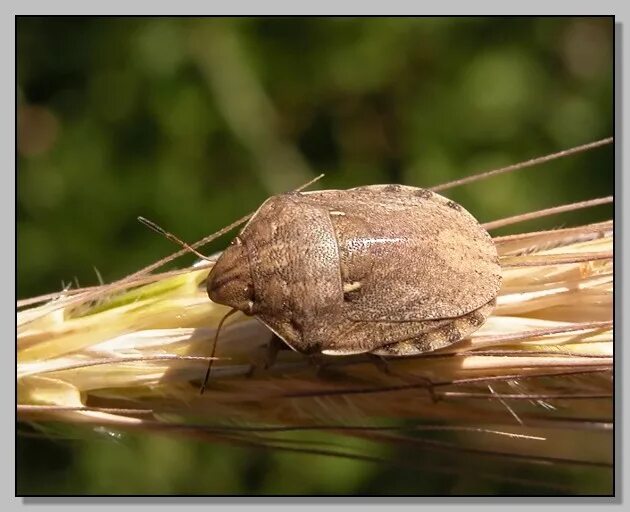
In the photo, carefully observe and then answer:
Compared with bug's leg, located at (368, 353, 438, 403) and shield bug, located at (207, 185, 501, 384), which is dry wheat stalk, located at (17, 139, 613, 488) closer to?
bug's leg, located at (368, 353, 438, 403)

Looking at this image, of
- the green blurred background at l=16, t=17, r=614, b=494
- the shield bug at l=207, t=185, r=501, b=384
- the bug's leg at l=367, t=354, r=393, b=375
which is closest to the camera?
the bug's leg at l=367, t=354, r=393, b=375

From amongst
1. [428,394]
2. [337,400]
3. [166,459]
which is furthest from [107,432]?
[166,459]

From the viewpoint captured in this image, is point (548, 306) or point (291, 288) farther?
point (291, 288)

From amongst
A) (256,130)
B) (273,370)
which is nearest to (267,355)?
(273,370)

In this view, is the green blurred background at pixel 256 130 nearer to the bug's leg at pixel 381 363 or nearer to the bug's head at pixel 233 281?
the bug's head at pixel 233 281

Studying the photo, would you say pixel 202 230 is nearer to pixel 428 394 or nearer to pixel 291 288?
pixel 291 288

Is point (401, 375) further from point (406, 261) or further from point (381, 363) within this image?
point (406, 261)

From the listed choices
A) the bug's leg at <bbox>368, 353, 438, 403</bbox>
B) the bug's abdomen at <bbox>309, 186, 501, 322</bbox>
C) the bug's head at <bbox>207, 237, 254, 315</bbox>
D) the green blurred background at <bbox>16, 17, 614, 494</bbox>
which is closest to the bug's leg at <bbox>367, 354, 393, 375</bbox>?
the bug's leg at <bbox>368, 353, 438, 403</bbox>
